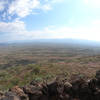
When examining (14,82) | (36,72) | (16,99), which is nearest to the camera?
(16,99)

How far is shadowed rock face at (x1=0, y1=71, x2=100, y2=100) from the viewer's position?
10402mm

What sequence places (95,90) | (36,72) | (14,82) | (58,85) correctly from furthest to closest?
(36,72) → (14,82) → (58,85) → (95,90)

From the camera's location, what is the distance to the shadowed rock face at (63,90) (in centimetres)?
1040

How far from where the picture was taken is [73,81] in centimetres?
1141

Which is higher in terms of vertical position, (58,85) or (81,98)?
(58,85)

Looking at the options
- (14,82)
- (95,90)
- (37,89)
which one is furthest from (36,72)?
(95,90)

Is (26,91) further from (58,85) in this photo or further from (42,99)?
(58,85)

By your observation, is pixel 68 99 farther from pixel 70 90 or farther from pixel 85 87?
pixel 85 87

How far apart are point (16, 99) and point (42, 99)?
2.27m

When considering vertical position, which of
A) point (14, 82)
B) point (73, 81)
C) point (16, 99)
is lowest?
point (14, 82)

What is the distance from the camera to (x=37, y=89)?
1098cm

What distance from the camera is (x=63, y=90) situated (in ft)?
36.1

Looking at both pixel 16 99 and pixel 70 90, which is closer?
pixel 16 99

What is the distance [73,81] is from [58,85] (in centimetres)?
139
